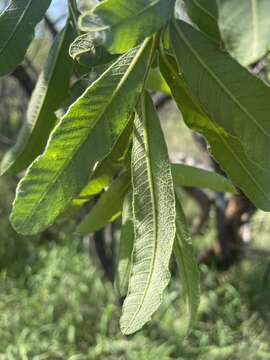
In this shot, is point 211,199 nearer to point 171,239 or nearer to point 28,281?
point 28,281

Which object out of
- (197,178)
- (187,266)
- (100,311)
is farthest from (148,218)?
(100,311)

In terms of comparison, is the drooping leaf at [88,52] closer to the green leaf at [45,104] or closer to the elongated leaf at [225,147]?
the elongated leaf at [225,147]

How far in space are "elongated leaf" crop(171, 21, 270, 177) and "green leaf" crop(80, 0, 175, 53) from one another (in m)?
0.07

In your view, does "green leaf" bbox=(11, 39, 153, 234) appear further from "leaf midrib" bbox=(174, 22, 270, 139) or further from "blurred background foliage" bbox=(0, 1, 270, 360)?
"blurred background foliage" bbox=(0, 1, 270, 360)

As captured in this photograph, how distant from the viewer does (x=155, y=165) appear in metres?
0.83

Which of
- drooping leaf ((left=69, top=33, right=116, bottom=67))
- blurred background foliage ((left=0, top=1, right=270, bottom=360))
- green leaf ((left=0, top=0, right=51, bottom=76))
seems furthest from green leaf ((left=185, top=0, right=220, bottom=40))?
blurred background foliage ((left=0, top=1, right=270, bottom=360))

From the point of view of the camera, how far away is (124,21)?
0.66 m

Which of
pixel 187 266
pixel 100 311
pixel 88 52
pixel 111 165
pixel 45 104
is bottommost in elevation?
pixel 100 311

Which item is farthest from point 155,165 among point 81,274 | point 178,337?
point 81,274

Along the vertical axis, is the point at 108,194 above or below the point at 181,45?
below

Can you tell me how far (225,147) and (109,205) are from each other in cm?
29

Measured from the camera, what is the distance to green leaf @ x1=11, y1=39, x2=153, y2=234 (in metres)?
0.77

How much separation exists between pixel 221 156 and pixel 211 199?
3198 millimetres

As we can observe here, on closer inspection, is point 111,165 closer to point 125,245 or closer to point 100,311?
point 125,245
